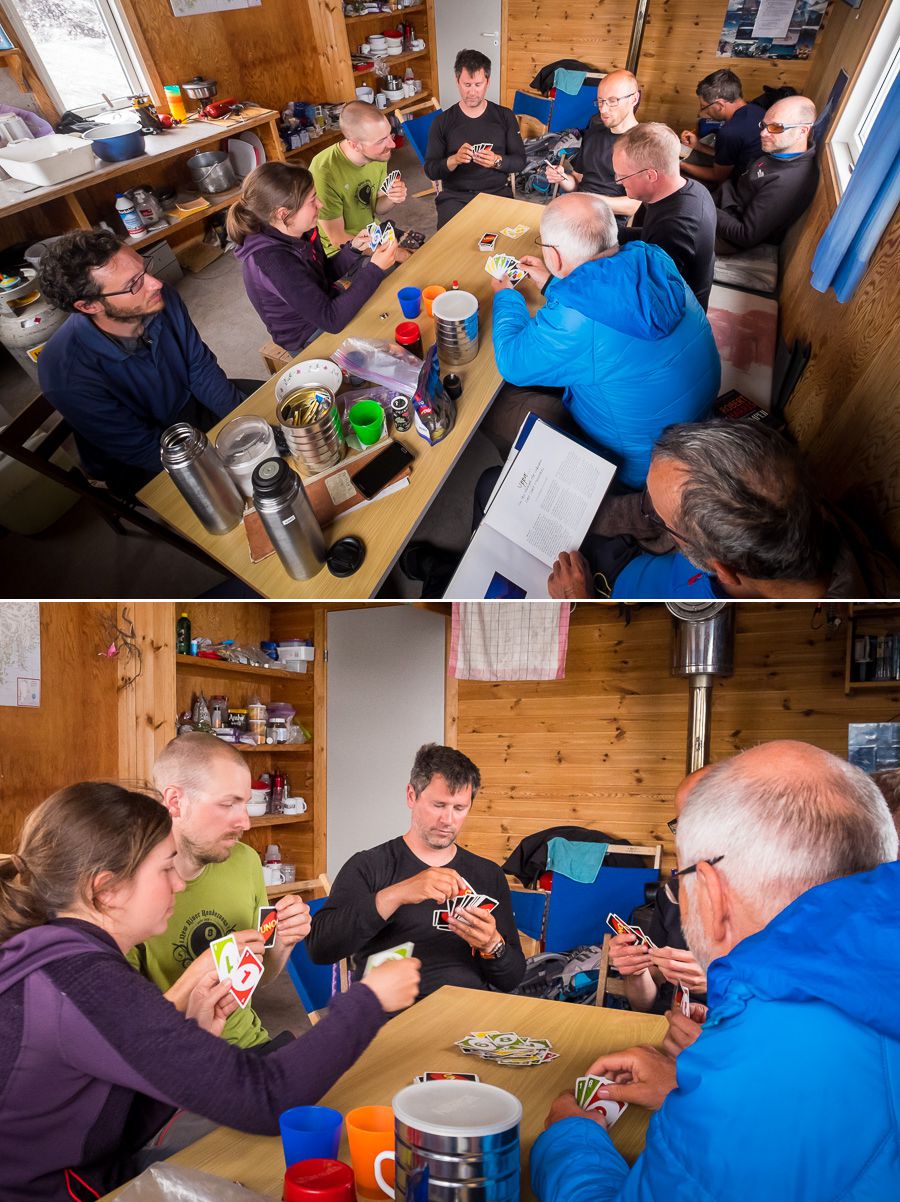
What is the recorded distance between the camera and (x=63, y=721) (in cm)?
123

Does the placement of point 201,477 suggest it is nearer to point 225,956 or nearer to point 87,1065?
point 225,956

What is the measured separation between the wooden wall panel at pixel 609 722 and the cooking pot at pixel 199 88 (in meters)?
2.44

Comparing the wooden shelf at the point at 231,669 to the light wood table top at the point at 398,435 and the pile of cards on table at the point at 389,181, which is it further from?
the pile of cards on table at the point at 389,181

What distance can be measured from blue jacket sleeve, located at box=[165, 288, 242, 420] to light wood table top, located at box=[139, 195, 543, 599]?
29 cm

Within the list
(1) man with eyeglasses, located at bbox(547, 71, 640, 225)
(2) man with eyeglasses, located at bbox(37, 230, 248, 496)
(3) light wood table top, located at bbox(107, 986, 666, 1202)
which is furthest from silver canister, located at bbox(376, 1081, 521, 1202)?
(1) man with eyeglasses, located at bbox(547, 71, 640, 225)

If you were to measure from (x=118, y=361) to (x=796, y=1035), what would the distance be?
2.33 meters

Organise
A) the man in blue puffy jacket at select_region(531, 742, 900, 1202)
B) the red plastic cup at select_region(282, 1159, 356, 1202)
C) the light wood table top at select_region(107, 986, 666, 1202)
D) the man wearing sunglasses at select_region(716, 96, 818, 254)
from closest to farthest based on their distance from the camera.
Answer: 1. the man in blue puffy jacket at select_region(531, 742, 900, 1202)
2. the red plastic cup at select_region(282, 1159, 356, 1202)
3. the light wood table top at select_region(107, 986, 666, 1202)
4. the man wearing sunglasses at select_region(716, 96, 818, 254)

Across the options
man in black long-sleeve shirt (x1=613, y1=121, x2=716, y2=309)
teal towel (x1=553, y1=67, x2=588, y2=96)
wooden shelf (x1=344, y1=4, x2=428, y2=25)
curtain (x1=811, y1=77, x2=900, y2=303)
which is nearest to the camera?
curtain (x1=811, y1=77, x2=900, y2=303)

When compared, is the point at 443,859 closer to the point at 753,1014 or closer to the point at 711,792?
the point at 711,792

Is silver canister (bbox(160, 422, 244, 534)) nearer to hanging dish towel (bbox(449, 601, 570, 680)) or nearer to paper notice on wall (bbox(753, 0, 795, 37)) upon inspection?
hanging dish towel (bbox(449, 601, 570, 680))

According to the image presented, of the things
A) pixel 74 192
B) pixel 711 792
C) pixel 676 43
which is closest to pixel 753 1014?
pixel 711 792

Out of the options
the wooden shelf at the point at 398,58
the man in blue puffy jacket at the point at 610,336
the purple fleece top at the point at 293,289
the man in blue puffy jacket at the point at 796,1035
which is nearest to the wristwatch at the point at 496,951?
the man in blue puffy jacket at the point at 796,1035

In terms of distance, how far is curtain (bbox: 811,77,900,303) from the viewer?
1886 mm

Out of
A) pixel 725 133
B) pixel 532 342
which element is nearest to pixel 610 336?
pixel 532 342
